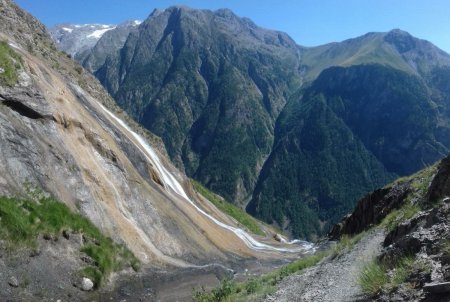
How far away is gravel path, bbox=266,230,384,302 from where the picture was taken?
14.6m

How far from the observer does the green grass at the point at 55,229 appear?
82.4 feet

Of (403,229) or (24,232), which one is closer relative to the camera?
(403,229)

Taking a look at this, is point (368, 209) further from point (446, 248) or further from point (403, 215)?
point (446, 248)

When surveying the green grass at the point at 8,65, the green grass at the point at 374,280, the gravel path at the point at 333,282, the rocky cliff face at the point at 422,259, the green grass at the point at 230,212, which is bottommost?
the green grass at the point at 230,212

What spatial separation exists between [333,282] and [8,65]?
31157 millimetres

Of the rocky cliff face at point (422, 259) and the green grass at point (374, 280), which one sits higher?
the rocky cliff face at point (422, 259)

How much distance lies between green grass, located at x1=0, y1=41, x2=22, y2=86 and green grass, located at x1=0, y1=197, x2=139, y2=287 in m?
11.0

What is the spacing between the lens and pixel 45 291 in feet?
75.1

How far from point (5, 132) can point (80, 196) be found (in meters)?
7.31

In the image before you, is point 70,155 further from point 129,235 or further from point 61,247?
point 61,247

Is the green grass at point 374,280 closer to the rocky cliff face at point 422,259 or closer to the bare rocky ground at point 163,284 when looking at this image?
the rocky cliff face at point 422,259

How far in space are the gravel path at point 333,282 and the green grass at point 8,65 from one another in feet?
87.3

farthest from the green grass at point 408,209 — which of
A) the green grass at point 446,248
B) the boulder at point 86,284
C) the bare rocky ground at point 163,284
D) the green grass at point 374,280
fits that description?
the boulder at point 86,284

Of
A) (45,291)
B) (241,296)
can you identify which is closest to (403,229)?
(241,296)
